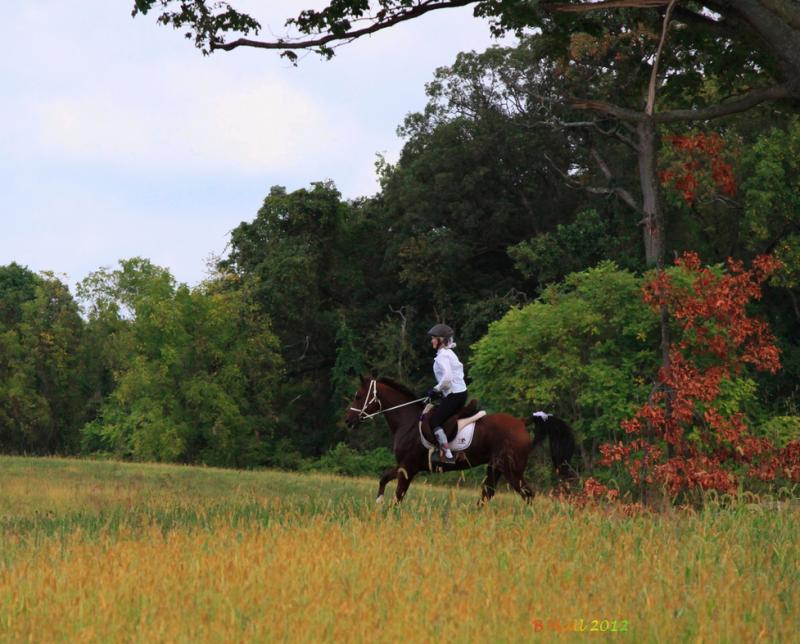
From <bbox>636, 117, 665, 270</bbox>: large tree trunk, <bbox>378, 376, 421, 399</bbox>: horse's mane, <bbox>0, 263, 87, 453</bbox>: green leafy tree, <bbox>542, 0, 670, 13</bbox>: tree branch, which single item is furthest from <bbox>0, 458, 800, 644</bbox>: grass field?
<bbox>0, 263, 87, 453</bbox>: green leafy tree

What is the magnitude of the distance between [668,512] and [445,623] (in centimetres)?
447

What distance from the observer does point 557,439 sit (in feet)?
41.4

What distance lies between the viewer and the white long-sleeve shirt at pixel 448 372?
484 inches

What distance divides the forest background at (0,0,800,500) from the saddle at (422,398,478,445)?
1239 centimetres

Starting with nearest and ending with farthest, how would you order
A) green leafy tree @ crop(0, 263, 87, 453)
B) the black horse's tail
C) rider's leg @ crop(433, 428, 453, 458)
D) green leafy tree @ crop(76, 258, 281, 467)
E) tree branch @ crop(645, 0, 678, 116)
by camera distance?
1. tree branch @ crop(645, 0, 678, 116)
2. the black horse's tail
3. rider's leg @ crop(433, 428, 453, 458)
4. green leafy tree @ crop(76, 258, 281, 467)
5. green leafy tree @ crop(0, 263, 87, 453)

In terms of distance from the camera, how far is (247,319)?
40344 mm

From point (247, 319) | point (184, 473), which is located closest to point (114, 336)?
point (247, 319)

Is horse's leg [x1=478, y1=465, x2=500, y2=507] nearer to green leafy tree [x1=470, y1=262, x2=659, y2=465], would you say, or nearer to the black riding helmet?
the black riding helmet

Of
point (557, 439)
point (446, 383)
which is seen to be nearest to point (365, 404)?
point (446, 383)

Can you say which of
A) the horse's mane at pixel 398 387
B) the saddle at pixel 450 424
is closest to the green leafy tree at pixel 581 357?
the horse's mane at pixel 398 387

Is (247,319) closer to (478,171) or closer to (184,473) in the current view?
(478,171)

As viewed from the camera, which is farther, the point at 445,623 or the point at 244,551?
the point at 244,551

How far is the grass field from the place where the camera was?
5062 millimetres

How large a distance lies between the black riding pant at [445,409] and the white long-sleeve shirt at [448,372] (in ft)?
0.33
